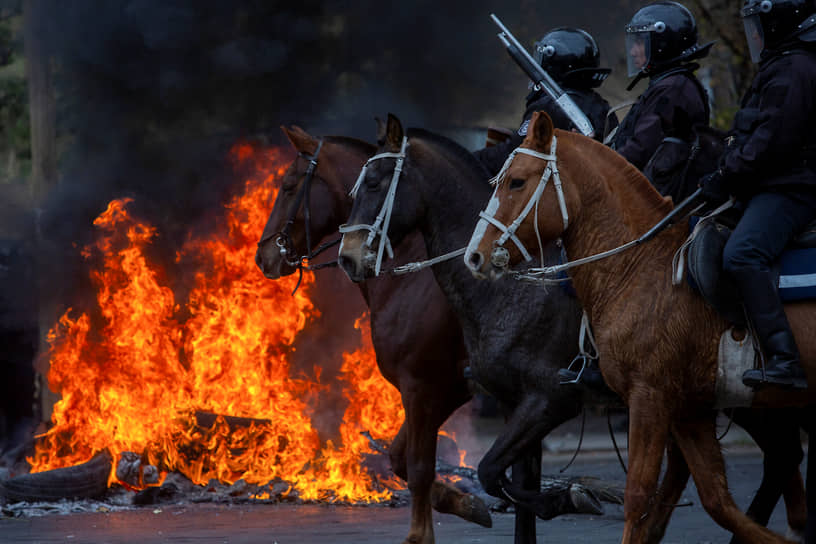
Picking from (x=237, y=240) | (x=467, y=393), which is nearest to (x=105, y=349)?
(x=237, y=240)

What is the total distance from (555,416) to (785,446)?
1511mm

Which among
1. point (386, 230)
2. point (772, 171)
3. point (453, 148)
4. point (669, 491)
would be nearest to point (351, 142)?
point (453, 148)

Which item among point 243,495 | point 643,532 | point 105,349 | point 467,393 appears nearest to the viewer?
point 643,532

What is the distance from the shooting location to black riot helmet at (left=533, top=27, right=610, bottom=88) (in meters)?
7.82

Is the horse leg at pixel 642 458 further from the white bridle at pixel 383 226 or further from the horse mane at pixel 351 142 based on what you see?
the horse mane at pixel 351 142

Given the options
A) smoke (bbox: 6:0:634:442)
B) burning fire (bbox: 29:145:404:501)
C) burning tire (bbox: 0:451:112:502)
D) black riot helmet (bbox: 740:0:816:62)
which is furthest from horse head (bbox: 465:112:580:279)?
smoke (bbox: 6:0:634:442)

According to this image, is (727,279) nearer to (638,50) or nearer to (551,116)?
(638,50)

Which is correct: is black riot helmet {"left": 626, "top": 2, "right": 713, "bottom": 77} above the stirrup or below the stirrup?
above

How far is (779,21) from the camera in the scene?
5750 mm

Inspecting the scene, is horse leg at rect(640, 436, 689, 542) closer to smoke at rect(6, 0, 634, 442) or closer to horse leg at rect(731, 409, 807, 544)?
horse leg at rect(731, 409, 807, 544)

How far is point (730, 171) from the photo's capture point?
5625 millimetres

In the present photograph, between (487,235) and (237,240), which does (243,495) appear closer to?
(237,240)

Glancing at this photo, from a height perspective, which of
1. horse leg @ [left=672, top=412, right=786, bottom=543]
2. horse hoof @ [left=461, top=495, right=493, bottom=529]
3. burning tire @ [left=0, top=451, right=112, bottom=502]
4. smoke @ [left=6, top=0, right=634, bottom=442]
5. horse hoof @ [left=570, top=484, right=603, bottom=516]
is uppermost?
smoke @ [left=6, top=0, right=634, bottom=442]

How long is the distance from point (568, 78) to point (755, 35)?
213cm
